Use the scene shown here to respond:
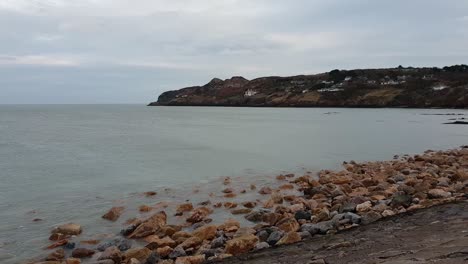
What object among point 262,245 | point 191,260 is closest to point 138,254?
point 191,260

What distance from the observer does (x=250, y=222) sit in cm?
1341

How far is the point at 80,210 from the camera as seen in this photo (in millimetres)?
15953

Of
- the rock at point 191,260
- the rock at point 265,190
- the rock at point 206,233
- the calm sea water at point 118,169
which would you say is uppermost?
the rock at point 191,260

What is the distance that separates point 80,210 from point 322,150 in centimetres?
2414

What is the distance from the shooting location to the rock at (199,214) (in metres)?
13.7

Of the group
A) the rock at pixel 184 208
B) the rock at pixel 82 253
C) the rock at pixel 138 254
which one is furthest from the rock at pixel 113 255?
the rock at pixel 184 208

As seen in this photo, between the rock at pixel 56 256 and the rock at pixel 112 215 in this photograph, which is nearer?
the rock at pixel 56 256

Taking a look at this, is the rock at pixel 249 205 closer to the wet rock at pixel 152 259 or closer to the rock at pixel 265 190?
the rock at pixel 265 190

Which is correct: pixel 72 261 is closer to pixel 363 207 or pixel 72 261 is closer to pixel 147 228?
pixel 147 228

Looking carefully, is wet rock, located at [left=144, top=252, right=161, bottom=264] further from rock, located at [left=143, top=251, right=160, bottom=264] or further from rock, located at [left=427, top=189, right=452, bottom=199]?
rock, located at [left=427, top=189, right=452, bottom=199]

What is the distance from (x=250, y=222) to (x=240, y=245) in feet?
11.9

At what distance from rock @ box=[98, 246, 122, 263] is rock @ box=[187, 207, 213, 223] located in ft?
11.9

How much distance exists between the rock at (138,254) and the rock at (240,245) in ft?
5.83

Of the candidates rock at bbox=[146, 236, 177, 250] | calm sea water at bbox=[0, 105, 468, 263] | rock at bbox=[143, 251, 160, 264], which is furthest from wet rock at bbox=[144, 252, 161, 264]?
calm sea water at bbox=[0, 105, 468, 263]
